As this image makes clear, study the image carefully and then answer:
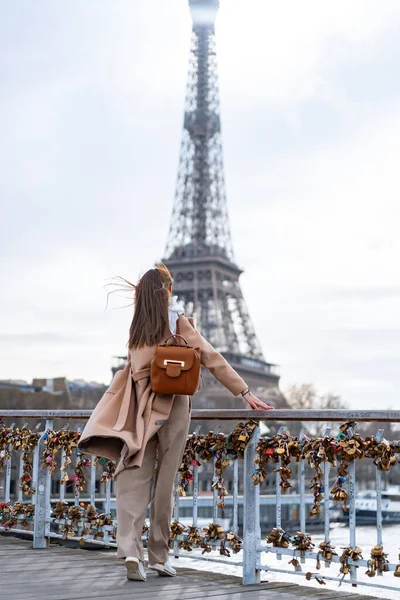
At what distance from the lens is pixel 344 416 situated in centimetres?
473

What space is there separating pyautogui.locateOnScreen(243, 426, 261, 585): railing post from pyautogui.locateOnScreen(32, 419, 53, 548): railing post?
83.6 inches

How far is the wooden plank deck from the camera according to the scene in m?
4.62

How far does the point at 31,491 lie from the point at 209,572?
2121 millimetres

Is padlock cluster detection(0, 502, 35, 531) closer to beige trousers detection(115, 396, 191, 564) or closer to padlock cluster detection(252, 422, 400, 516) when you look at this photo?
beige trousers detection(115, 396, 191, 564)

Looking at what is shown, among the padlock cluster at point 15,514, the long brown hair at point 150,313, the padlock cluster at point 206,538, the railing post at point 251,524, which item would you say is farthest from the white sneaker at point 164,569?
the padlock cluster at point 15,514

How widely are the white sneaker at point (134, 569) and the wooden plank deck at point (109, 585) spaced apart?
0.03 m

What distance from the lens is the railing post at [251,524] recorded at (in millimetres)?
5156

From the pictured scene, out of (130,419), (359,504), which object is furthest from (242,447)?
(359,504)

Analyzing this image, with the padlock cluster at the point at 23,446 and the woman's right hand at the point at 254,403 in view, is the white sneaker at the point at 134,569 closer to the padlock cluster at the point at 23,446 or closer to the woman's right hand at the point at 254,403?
the woman's right hand at the point at 254,403

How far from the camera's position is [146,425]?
4945 millimetres

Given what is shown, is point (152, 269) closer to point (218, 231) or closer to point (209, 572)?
point (209, 572)

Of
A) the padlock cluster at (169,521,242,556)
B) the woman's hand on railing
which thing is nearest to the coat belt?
the woman's hand on railing

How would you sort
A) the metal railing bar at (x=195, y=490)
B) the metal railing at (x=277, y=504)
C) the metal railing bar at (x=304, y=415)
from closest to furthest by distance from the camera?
the metal railing bar at (x=304, y=415), the metal railing at (x=277, y=504), the metal railing bar at (x=195, y=490)

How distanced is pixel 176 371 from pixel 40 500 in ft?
8.52
